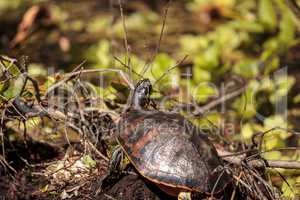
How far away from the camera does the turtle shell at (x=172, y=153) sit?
1.82 m

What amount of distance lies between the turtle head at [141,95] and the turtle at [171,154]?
0.31ft

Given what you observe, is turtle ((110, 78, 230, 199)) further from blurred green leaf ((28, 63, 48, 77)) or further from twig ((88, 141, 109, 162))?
blurred green leaf ((28, 63, 48, 77))

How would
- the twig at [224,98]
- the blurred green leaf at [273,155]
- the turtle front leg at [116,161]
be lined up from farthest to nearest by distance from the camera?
1. the twig at [224,98]
2. the blurred green leaf at [273,155]
3. the turtle front leg at [116,161]

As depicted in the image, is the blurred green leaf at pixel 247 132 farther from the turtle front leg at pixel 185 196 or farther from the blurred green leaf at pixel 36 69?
the blurred green leaf at pixel 36 69

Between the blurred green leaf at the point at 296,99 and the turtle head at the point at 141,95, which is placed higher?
the turtle head at the point at 141,95

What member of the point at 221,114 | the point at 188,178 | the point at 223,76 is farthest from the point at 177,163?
the point at 223,76

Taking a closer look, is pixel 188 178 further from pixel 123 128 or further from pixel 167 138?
pixel 123 128

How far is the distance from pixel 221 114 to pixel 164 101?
601 mm

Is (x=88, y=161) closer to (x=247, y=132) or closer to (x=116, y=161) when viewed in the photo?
(x=116, y=161)

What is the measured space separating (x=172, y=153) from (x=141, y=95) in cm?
35

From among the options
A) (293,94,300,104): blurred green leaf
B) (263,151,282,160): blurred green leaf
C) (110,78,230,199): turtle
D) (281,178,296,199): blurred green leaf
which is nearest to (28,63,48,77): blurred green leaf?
(110,78,230,199): turtle

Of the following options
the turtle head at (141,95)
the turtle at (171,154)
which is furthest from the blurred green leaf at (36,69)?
the turtle at (171,154)

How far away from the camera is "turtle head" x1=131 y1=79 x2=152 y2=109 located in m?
2.13

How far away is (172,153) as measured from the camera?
1.87 meters
